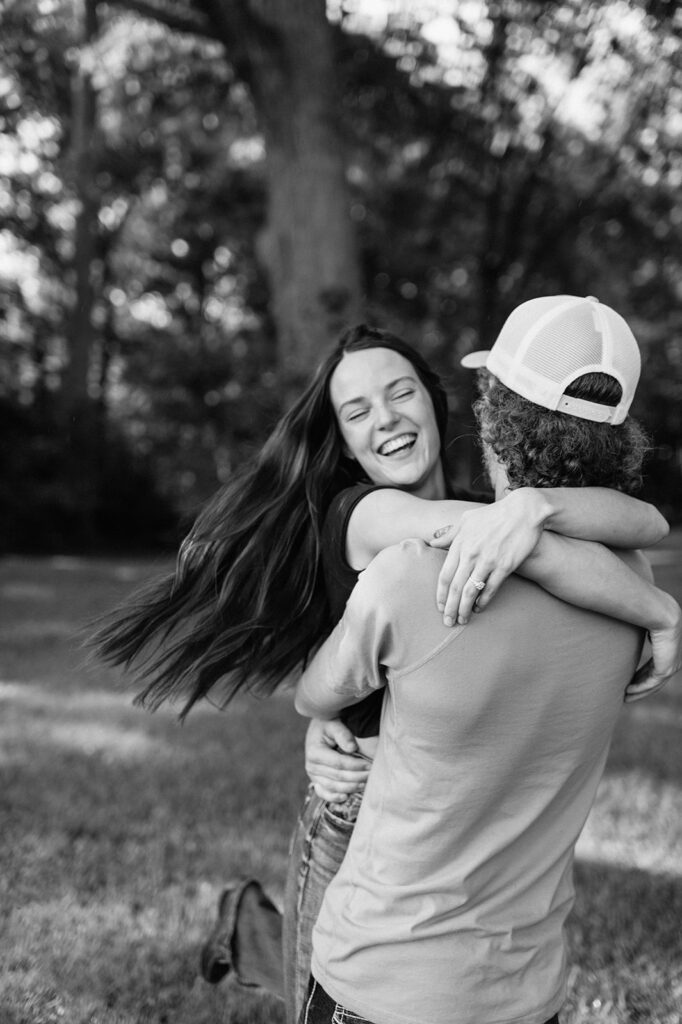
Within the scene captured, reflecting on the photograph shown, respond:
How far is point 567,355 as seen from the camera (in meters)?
1.91

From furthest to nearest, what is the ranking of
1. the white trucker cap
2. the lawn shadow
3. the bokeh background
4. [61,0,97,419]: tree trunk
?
[61,0,97,419]: tree trunk
the bokeh background
the lawn shadow
the white trucker cap

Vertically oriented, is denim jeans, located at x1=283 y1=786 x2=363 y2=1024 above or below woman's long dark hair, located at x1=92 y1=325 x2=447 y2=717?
below

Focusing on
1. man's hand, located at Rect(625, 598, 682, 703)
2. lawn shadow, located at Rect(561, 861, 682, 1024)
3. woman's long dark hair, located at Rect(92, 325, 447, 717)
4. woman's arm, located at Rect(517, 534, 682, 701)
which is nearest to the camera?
woman's arm, located at Rect(517, 534, 682, 701)

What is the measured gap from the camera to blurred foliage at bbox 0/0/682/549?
12.4 meters

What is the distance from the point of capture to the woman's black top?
7.65ft

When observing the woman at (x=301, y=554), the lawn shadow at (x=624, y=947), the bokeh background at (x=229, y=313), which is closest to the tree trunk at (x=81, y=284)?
the bokeh background at (x=229, y=313)

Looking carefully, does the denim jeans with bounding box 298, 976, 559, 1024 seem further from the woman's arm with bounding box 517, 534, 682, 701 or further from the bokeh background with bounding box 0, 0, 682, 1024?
the bokeh background with bounding box 0, 0, 682, 1024

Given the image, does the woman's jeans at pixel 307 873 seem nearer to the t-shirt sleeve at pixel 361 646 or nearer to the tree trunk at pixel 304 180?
the t-shirt sleeve at pixel 361 646

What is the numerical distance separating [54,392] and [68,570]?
698cm

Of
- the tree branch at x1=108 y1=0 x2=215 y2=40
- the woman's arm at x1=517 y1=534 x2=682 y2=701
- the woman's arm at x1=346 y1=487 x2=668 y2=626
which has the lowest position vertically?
the woman's arm at x1=517 y1=534 x2=682 y2=701

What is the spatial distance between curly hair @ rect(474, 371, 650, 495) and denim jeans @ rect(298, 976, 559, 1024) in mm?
1011

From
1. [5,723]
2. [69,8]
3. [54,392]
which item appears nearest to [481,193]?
[69,8]

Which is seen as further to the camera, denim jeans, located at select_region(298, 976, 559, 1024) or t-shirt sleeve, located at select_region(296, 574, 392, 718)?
denim jeans, located at select_region(298, 976, 559, 1024)

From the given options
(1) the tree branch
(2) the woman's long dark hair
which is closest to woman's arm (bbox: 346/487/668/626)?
(2) the woman's long dark hair
